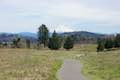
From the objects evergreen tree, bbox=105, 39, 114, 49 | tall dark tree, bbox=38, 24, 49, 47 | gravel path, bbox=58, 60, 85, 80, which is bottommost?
gravel path, bbox=58, 60, 85, 80

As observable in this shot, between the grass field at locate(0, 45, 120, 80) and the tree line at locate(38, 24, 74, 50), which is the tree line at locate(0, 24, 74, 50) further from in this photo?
the grass field at locate(0, 45, 120, 80)

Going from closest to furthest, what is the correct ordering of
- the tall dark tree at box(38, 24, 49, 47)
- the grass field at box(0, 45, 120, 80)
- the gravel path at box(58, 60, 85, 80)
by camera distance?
1. the gravel path at box(58, 60, 85, 80)
2. the grass field at box(0, 45, 120, 80)
3. the tall dark tree at box(38, 24, 49, 47)

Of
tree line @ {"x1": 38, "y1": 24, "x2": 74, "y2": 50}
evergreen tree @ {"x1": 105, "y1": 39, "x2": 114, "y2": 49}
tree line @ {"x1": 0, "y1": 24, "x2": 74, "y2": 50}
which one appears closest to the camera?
evergreen tree @ {"x1": 105, "y1": 39, "x2": 114, "y2": 49}

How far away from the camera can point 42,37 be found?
16288cm

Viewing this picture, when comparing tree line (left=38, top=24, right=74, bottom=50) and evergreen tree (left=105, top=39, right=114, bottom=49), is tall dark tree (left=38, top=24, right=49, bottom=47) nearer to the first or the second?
tree line (left=38, top=24, right=74, bottom=50)

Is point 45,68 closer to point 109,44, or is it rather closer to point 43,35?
point 109,44

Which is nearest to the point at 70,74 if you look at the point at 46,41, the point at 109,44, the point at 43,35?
the point at 109,44

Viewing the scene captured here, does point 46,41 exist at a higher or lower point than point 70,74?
higher

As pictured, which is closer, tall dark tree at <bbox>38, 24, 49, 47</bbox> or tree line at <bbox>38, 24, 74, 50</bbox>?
tree line at <bbox>38, 24, 74, 50</bbox>

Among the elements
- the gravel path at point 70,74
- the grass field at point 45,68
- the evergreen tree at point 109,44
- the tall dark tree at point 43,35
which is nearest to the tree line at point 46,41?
the tall dark tree at point 43,35

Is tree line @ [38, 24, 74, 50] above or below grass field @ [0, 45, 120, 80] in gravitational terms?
above

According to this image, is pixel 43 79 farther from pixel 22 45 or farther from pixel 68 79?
pixel 22 45

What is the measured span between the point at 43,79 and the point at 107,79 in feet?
20.8

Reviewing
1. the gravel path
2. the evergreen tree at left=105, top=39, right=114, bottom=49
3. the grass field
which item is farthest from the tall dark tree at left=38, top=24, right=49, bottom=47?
the gravel path
